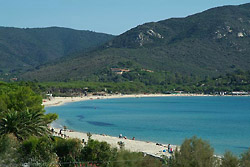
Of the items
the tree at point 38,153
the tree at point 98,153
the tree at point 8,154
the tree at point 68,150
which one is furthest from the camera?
the tree at point 68,150

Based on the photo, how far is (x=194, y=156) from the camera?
57.0 ft

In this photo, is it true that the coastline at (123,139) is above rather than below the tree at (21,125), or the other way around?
below

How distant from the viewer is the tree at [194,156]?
56.0 ft

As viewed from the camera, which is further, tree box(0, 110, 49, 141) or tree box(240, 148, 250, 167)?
tree box(0, 110, 49, 141)

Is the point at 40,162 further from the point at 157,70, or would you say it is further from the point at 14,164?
the point at 157,70

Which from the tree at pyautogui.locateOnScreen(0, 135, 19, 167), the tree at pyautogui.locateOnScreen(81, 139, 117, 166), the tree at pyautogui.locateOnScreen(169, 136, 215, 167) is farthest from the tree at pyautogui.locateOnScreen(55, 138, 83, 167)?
the tree at pyautogui.locateOnScreen(169, 136, 215, 167)

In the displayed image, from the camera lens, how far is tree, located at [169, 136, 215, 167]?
56.0ft

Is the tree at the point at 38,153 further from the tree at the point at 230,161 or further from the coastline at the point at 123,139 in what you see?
the tree at the point at 230,161

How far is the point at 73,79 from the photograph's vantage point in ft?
562

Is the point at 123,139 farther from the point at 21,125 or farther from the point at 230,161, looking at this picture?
the point at 230,161

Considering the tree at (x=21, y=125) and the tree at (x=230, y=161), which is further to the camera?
the tree at (x=21, y=125)

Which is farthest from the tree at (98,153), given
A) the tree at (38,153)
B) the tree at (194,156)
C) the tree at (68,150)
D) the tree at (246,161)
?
the tree at (246,161)

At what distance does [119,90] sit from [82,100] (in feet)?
97.4

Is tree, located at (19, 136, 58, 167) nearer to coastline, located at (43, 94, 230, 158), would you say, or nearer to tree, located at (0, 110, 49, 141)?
tree, located at (0, 110, 49, 141)
